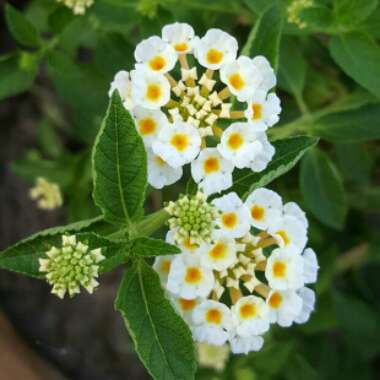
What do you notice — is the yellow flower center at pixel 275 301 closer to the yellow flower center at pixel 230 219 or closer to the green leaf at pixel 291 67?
the yellow flower center at pixel 230 219

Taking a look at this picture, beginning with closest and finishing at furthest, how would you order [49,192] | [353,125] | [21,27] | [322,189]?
[353,125] < [21,27] < [322,189] < [49,192]

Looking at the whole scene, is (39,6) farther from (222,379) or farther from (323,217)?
(222,379)

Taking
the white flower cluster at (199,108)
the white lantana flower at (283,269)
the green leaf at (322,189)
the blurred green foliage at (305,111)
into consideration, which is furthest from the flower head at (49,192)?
the white lantana flower at (283,269)

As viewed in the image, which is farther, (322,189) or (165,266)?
(322,189)

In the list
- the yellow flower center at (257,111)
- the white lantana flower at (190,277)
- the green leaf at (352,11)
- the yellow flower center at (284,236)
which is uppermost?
the green leaf at (352,11)

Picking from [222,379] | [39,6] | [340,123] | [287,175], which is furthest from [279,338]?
[39,6]

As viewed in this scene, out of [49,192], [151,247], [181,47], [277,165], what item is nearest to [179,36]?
[181,47]

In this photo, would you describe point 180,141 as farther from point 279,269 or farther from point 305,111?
point 305,111

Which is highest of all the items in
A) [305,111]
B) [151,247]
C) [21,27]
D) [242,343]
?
[21,27]

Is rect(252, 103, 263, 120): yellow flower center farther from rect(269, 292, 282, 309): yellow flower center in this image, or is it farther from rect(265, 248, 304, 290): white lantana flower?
rect(269, 292, 282, 309): yellow flower center
